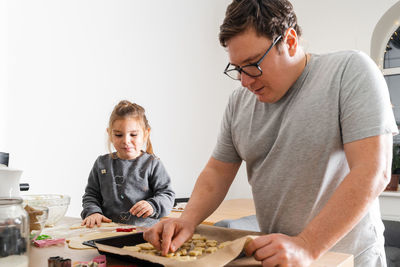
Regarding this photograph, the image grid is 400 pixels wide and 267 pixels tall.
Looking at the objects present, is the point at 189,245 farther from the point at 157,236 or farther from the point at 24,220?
the point at 24,220

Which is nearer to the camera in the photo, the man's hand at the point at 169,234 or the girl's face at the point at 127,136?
the man's hand at the point at 169,234

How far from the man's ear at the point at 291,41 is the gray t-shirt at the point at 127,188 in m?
0.90

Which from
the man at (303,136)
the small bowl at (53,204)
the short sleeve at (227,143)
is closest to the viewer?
the man at (303,136)

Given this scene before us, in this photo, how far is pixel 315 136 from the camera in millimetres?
992

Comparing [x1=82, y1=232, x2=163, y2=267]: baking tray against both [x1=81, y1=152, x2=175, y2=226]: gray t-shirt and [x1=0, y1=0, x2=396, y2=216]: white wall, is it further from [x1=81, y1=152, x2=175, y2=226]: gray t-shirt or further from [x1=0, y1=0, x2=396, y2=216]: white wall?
[x1=0, y1=0, x2=396, y2=216]: white wall

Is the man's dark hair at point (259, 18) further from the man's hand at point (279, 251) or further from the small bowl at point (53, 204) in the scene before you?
the small bowl at point (53, 204)

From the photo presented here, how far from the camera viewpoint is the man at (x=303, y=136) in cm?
87

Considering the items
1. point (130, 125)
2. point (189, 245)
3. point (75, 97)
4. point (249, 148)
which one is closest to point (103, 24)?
point (75, 97)

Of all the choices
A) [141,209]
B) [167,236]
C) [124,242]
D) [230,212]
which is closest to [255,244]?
[167,236]

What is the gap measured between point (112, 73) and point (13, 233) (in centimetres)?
235

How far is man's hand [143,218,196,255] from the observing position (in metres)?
0.90

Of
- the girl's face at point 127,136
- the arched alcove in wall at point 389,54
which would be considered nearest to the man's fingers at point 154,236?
the girl's face at point 127,136

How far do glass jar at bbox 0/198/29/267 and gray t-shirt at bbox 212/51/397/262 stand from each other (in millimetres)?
651

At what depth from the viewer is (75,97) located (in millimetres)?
2621
